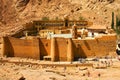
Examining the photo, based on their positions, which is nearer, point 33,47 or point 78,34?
point 33,47

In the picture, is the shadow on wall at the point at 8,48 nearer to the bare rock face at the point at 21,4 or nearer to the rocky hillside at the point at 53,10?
the rocky hillside at the point at 53,10

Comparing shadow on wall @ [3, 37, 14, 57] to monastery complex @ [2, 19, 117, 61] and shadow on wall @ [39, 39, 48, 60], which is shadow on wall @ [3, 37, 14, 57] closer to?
monastery complex @ [2, 19, 117, 61]

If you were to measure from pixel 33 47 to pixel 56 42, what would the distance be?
2388 mm

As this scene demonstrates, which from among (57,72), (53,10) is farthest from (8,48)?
(53,10)

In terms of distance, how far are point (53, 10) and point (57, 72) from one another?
3180 cm

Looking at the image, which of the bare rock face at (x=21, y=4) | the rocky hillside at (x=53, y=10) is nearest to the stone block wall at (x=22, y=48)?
the rocky hillside at (x=53, y=10)

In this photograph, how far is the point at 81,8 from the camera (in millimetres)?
62094

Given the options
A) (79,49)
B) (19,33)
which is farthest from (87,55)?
(19,33)

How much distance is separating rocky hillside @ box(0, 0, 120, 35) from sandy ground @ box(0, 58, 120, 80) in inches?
908

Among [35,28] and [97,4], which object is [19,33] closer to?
[35,28]

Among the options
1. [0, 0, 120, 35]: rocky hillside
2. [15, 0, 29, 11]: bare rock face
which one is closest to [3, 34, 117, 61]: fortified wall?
[0, 0, 120, 35]: rocky hillside

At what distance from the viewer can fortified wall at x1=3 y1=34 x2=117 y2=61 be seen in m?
36.2

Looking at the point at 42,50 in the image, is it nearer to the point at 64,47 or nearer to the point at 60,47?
the point at 60,47

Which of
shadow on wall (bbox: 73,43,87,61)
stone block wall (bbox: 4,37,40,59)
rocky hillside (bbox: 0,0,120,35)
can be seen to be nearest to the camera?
shadow on wall (bbox: 73,43,87,61)
